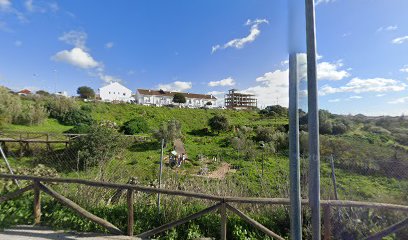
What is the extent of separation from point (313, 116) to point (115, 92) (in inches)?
2750

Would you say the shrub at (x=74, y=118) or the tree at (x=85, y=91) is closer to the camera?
the shrub at (x=74, y=118)

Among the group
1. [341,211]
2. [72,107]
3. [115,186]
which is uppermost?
[72,107]

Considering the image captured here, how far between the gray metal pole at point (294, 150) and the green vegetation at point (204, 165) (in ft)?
1.09

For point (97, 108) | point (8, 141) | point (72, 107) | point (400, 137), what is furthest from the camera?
point (97, 108)

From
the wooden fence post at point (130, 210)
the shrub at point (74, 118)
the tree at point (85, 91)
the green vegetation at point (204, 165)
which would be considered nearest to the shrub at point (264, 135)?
the green vegetation at point (204, 165)

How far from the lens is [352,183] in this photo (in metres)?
10.6

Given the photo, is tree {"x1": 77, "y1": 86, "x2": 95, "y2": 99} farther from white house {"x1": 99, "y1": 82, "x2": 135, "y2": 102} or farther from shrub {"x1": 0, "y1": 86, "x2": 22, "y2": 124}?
shrub {"x1": 0, "y1": 86, "x2": 22, "y2": 124}

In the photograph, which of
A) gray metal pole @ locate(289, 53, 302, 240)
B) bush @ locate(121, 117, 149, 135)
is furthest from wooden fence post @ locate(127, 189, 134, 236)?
bush @ locate(121, 117, 149, 135)

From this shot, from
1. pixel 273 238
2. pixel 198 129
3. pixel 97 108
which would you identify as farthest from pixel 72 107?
pixel 273 238

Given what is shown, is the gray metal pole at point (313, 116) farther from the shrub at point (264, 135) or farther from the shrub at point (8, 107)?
the shrub at point (8, 107)

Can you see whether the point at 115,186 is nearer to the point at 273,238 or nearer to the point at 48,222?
the point at 48,222

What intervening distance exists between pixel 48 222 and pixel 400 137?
27.0 metres

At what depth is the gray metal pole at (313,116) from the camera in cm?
151

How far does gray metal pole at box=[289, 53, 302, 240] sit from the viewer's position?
1.52 m
